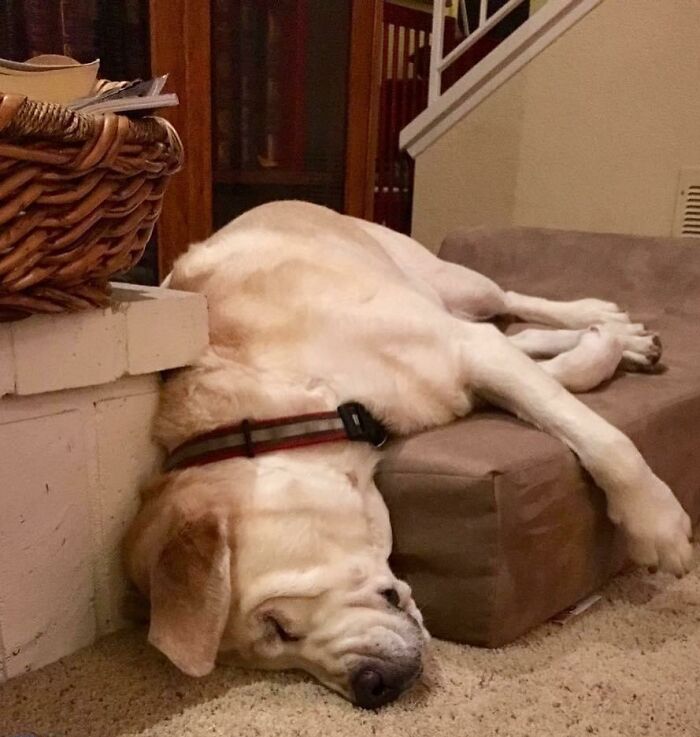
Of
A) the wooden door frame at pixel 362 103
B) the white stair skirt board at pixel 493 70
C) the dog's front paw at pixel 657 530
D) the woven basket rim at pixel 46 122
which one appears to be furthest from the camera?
the white stair skirt board at pixel 493 70

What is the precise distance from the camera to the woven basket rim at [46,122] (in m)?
0.97

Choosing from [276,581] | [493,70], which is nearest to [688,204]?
[493,70]

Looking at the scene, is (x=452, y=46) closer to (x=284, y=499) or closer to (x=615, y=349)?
(x=615, y=349)

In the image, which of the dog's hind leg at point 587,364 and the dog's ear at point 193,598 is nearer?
the dog's ear at point 193,598

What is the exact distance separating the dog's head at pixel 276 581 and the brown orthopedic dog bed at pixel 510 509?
0.08 m

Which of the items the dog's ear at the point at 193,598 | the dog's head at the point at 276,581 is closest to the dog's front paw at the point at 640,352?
the dog's head at the point at 276,581

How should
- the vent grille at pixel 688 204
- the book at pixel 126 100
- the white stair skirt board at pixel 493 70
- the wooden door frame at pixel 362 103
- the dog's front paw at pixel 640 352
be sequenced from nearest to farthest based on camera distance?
1. the book at pixel 126 100
2. the dog's front paw at pixel 640 352
3. the wooden door frame at pixel 362 103
4. the vent grille at pixel 688 204
5. the white stair skirt board at pixel 493 70

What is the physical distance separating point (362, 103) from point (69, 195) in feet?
6.20

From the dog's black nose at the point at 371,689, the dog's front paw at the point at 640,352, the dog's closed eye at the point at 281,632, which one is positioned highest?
the dog's front paw at the point at 640,352

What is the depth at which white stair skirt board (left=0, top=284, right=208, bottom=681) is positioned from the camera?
4.03 feet

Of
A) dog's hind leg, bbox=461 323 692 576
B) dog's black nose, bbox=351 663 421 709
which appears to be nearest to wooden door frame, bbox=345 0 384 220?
dog's hind leg, bbox=461 323 692 576

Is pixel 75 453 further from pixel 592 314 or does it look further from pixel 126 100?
pixel 592 314

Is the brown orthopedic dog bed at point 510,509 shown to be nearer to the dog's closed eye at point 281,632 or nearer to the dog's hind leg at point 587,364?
the dog's hind leg at point 587,364

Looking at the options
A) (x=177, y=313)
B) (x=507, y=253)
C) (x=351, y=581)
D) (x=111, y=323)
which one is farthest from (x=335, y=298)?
(x=507, y=253)
